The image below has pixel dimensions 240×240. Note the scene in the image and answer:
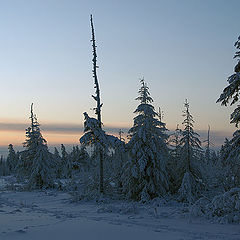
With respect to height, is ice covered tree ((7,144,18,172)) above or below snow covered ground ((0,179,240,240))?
above

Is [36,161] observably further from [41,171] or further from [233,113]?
[233,113]

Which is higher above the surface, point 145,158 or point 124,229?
point 145,158

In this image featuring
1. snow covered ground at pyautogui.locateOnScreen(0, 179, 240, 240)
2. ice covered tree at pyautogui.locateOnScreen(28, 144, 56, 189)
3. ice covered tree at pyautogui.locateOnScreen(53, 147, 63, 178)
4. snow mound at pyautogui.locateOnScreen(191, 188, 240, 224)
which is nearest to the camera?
snow covered ground at pyautogui.locateOnScreen(0, 179, 240, 240)

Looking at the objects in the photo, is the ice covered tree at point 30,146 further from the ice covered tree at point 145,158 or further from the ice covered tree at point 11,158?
the ice covered tree at point 11,158

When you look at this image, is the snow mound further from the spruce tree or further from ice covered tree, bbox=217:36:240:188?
the spruce tree

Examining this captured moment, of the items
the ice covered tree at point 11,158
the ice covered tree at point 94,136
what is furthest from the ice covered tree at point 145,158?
the ice covered tree at point 11,158

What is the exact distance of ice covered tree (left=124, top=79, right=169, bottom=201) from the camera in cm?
2089

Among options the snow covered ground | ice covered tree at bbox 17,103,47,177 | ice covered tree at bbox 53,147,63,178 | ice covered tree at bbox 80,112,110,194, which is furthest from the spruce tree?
the snow covered ground

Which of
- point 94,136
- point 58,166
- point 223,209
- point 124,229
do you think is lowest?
point 124,229

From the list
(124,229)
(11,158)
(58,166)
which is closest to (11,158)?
(11,158)

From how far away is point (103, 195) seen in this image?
69.1 feet

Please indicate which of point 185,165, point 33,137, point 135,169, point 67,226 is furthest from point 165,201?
point 33,137

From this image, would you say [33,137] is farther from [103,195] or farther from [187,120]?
[187,120]

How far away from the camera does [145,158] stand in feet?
69.0
